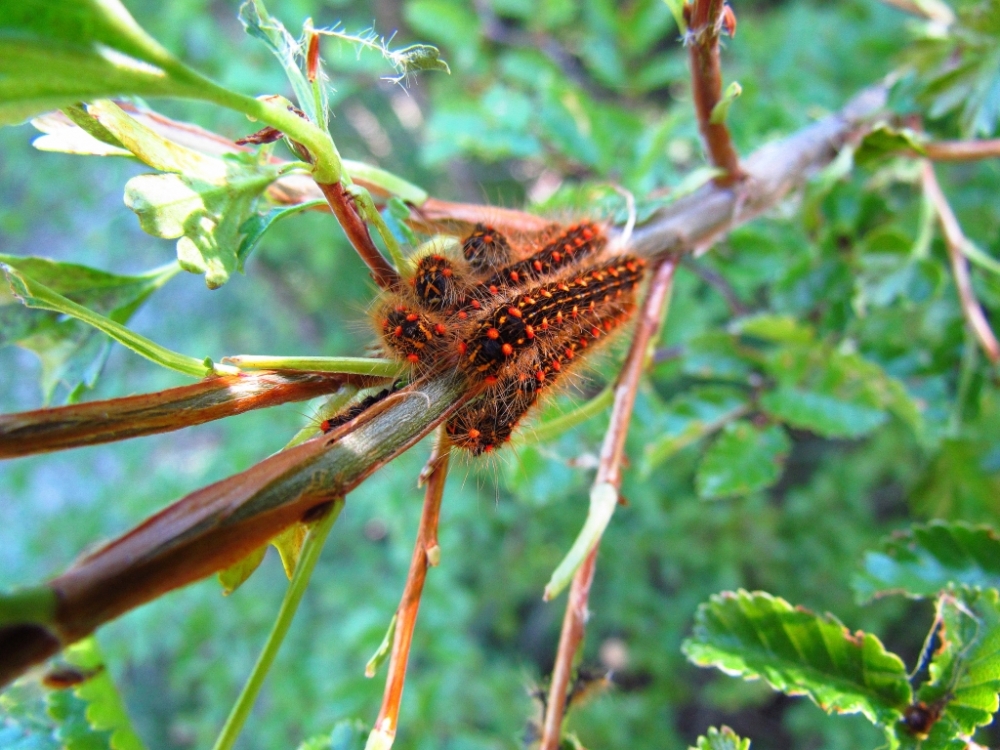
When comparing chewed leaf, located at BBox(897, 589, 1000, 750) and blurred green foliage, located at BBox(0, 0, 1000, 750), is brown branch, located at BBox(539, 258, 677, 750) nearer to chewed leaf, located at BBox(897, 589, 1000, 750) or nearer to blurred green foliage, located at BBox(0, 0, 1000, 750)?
blurred green foliage, located at BBox(0, 0, 1000, 750)

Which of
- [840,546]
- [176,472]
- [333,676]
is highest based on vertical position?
[176,472]

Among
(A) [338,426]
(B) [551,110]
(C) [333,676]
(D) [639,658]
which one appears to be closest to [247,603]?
(C) [333,676]

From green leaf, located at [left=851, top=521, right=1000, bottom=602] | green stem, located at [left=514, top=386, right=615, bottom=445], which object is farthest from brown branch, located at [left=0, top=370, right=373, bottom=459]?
green leaf, located at [left=851, top=521, right=1000, bottom=602]

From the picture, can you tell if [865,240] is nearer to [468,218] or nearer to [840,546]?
[468,218]

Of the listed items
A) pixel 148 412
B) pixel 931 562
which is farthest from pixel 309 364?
pixel 931 562

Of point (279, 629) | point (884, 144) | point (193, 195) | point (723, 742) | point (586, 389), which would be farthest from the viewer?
point (586, 389)

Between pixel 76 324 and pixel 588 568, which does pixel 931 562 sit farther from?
pixel 76 324
